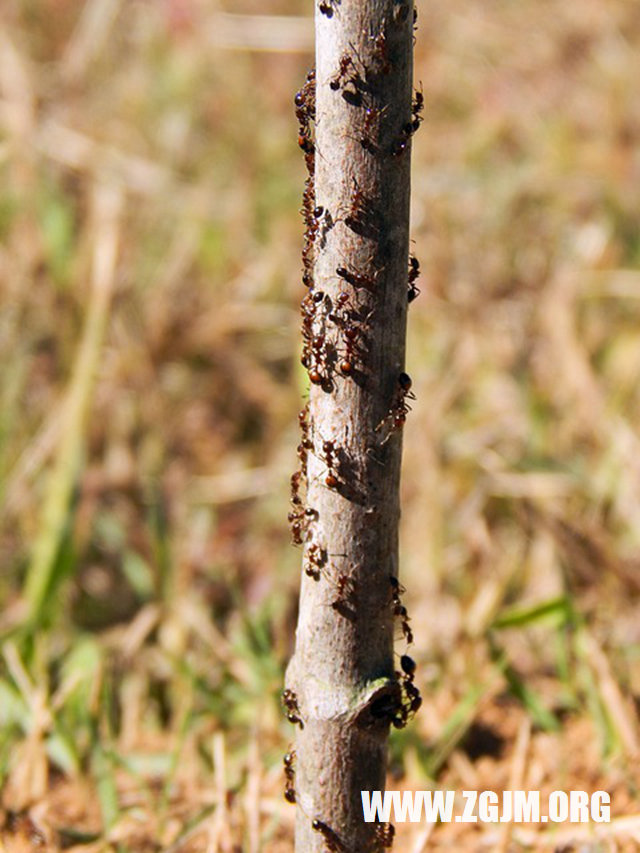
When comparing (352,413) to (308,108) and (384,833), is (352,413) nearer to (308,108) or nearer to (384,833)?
(308,108)

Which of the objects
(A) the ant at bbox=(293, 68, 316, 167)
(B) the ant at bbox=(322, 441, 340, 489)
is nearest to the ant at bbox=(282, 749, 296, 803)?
(B) the ant at bbox=(322, 441, 340, 489)

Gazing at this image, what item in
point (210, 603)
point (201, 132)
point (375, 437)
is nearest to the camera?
point (375, 437)

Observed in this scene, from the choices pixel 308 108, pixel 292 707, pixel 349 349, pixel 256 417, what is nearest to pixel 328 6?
pixel 308 108

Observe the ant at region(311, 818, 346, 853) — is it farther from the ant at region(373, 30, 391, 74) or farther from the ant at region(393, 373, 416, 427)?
the ant at region(373, 30, 391, 74)

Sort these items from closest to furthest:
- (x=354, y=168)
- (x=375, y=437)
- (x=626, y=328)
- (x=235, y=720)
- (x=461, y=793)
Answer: (x=354, y=168) < (x=375, y=437) < (x=461, y=793) < (x=235, y=720) < (x=626, y=328)

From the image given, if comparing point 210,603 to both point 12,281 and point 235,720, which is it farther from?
point 12,281

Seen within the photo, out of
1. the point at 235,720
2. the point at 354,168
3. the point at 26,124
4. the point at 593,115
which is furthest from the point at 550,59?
the point at 354,168
